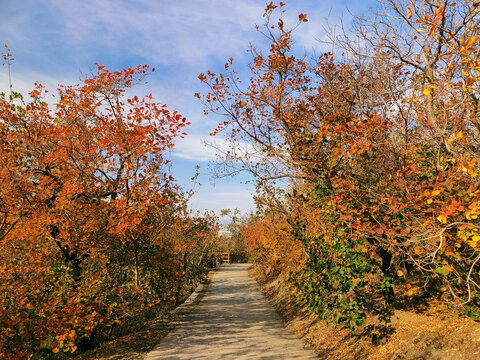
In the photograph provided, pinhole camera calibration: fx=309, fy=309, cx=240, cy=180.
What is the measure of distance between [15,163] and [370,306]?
947 centimetres

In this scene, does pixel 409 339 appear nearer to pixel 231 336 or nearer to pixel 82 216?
pixel 231 336

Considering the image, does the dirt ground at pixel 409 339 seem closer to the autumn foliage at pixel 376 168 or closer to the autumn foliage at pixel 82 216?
the autumn foliage at pixel 376 168

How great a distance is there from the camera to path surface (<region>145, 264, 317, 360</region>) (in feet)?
22.5

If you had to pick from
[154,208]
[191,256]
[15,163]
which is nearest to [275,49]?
[154,208]

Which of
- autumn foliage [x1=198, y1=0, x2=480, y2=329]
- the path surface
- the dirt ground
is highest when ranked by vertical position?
autumn foliage [x1=198, y1=0, x2=480, y2=329]

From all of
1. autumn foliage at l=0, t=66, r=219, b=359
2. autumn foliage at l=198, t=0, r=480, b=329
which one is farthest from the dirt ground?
autumn foliage at l=0, t=66, r=219, b=359

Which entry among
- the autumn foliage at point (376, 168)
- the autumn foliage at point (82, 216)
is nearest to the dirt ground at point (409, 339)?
the autumn foliage at point (376, 168)

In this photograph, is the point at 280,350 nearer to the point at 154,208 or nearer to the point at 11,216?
the point at 154,208

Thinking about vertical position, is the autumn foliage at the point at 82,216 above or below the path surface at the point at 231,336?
above

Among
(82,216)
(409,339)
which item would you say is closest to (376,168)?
(409,339)

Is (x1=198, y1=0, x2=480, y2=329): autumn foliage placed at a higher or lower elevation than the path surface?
higher

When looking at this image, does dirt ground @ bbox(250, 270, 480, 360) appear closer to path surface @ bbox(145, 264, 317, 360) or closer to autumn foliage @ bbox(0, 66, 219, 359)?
path surface @ bbox(145, 264, 317, 360)

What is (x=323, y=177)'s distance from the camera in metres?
7.00

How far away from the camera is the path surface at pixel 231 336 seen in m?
6.85
